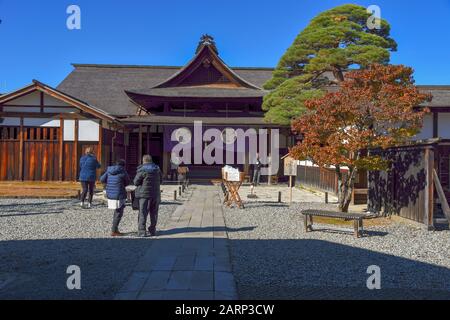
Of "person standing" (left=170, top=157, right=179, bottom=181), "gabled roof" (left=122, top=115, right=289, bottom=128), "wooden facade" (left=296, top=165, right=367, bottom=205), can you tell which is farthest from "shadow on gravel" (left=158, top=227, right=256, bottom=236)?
"person standing" (left=170, top=157, right=179, bottom=181)

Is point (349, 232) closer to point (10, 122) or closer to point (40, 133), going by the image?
point (40, 133)

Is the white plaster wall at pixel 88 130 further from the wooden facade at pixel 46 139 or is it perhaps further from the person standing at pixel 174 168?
the person standing at pixel 174 168

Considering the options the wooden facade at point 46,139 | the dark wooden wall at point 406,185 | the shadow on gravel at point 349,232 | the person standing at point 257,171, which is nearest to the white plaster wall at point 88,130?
the wooden facade at point 46,139

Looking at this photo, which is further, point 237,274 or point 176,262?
point 176,262

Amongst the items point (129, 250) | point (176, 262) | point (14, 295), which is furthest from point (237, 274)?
point (14, 295)

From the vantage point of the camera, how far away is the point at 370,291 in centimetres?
451

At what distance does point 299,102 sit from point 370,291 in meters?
11.1

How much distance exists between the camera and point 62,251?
621 cm

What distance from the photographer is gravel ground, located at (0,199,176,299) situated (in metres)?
4.45

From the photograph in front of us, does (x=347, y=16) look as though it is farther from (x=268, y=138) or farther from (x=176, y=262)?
(x=176, y=262)

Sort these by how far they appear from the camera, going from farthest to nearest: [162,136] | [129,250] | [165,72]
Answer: [165,72], [162,136], [129,250]

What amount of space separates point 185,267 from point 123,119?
15028 mm

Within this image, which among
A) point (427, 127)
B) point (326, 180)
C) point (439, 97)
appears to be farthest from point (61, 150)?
point (439, 97)

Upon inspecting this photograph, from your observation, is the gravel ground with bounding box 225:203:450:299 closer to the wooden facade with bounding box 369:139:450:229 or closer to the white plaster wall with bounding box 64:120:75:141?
the wooden facade with bounding box 369:139:450:229
